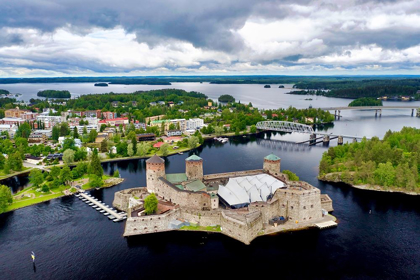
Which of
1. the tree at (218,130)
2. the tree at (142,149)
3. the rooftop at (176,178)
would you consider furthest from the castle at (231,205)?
the tree at (218,130)

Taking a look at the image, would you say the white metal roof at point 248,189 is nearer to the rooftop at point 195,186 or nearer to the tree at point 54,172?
the rooftop at point 195,186

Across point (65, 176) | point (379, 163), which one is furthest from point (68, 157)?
point (379, 163)

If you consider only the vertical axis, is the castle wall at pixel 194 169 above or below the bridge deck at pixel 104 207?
above

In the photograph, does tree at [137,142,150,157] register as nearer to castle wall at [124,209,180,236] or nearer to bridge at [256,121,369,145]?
castle wall at [124,209,180,236]

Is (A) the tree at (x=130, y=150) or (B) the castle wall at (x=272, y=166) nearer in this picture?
(B) the castle wall at (x=272, y=166)

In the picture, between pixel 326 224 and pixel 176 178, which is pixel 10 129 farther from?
pixel 326 224

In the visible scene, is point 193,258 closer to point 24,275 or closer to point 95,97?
point 24,275

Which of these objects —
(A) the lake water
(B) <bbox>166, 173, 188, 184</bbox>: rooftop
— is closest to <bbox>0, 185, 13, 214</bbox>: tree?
(A) the lake water

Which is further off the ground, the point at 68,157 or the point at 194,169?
the point at 194,169

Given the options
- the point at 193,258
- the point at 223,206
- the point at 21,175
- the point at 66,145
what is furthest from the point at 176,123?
the point at 193,258
